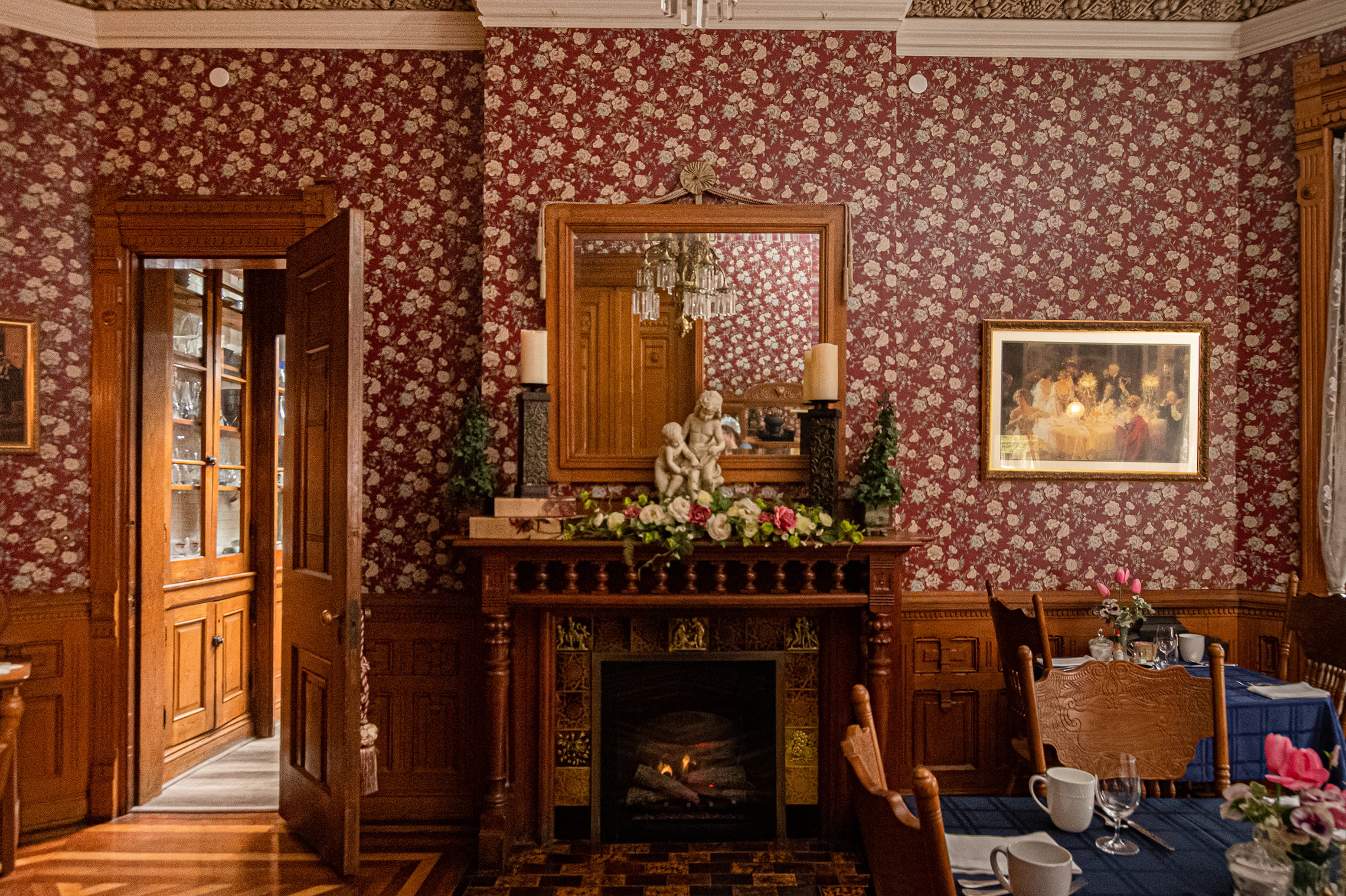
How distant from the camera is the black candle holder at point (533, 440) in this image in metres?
3.25

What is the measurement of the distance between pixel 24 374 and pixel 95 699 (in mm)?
1528

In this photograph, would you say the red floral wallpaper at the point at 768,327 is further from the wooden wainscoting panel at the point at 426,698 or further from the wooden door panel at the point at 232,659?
the wooden door panel at the point at 232,659

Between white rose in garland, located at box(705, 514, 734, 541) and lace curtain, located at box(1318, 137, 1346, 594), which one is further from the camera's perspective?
lace curtain, located at box(1318, 137, 1346, 594)

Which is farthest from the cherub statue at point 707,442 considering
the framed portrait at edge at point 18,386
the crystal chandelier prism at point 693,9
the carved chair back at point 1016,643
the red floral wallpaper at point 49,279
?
the framed portrait at edge at point 18,386

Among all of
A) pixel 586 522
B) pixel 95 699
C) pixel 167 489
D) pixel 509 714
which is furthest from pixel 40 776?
pixel 586 522

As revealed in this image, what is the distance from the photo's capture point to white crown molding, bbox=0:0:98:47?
11.4ft

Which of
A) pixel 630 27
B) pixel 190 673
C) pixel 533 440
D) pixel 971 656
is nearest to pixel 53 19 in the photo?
pixel 630 27

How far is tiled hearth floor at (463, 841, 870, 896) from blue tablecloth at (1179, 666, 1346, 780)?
1.34 metres

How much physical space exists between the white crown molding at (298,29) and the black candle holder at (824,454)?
2.38 m

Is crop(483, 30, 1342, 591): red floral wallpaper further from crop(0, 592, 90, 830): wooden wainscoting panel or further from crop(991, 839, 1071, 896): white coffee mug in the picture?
crop(0, 592, 90, 830): wooden wainscoting panel

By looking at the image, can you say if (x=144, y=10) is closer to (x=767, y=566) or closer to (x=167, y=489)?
(x=167, y=489)

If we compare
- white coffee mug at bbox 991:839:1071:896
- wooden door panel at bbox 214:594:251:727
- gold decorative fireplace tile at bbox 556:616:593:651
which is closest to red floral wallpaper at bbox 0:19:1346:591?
gold decorative fireplace tile at bbox 556:616:593:651

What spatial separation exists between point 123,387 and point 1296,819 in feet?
14.6

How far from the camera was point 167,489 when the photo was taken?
3883mm
